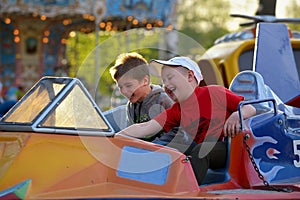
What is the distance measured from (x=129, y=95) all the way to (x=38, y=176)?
1161mm

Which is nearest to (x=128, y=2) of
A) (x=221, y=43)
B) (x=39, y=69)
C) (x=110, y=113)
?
(x=39, y=69)

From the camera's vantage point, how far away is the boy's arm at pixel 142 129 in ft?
13.5

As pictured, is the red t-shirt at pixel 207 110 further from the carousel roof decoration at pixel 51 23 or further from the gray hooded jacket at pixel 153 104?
the carousel roof decoration at pixel 51 23

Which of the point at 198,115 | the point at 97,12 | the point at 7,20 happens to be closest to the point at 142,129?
the point at 198,115

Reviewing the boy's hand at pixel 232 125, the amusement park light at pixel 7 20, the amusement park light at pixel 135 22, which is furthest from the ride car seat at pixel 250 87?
the amusement park light at pixel 135 22

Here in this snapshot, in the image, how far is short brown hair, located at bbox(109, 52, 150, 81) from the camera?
14.0ft

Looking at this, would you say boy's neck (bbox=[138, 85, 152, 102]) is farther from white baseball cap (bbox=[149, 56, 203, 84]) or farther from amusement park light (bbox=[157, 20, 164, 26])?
amusement park light (bbox=[157, 20, 164, 26])

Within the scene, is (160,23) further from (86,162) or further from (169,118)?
(86,162)

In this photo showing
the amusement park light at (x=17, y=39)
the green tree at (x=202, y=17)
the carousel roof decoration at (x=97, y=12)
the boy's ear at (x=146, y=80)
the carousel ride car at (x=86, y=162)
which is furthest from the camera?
the green tree at (x=202, y=17)

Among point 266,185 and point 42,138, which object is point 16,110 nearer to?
point 42,138

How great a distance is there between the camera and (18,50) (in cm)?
2050

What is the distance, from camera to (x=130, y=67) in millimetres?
4297

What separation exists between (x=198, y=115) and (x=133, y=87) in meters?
A: 0.50

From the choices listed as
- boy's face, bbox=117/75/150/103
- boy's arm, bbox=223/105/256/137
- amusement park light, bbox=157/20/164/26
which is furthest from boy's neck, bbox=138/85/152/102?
amusement park light, bbox=157/20/164/26
